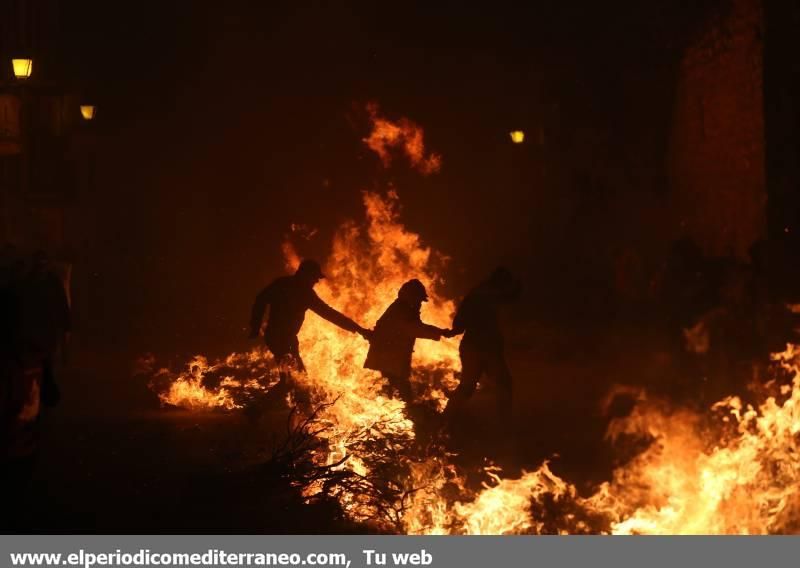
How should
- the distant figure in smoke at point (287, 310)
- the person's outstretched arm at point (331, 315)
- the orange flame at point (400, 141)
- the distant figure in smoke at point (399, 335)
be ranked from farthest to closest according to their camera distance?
the orange flame at point (400, 141) < the person's outstretched arm at point (331, 315) < the distant figure in smoke at point (287, 310) < the distant figure in smoke at point (399, 335)

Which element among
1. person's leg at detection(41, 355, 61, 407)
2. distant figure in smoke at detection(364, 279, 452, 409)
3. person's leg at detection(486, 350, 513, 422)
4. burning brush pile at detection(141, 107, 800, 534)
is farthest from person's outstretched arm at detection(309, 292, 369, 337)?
person's leg at detection(41, 355, 61, 407)

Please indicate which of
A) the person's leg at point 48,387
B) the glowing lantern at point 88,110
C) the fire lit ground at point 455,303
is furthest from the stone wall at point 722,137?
the glowing lantern at point 88,110

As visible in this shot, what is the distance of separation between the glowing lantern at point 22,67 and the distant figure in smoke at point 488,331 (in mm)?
10699

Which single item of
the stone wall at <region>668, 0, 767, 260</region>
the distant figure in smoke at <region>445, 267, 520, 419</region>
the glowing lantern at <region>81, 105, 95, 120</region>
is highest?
the glowing lantern at <region>81, 105, 95, 120</region>

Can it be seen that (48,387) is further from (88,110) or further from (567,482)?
(88,110)

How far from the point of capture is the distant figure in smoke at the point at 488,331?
392 inches

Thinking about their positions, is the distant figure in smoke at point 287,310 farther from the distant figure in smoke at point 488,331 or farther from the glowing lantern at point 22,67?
the glowing lantern at point 22,67

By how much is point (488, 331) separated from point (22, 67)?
437 inches

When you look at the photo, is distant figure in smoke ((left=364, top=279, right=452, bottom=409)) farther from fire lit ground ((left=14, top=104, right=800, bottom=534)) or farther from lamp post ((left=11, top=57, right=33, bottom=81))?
lamp post ((left=11, top=57, right=33, bottom=81))

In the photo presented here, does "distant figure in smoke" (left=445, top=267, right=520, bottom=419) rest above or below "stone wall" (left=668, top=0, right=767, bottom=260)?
below

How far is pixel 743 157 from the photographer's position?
13.5 m

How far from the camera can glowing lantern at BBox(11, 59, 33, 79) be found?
17172 mm

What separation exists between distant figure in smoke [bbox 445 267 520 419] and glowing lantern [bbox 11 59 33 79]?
10.7 meters
